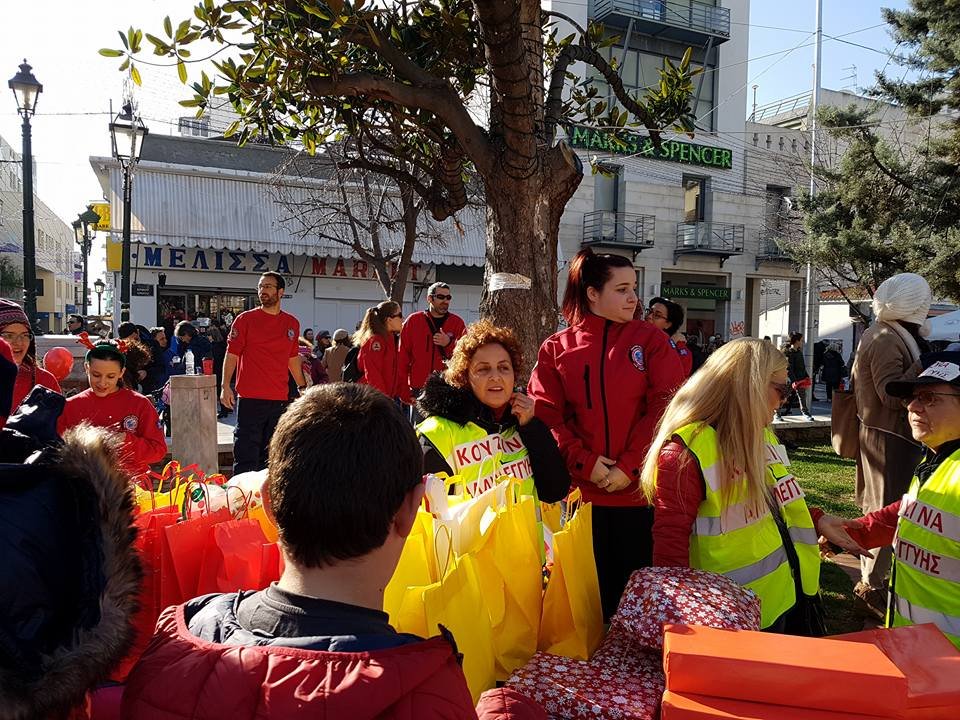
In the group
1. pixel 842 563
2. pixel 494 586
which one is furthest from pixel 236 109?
pixel 842 563

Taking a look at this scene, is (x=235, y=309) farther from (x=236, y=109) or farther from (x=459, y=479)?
(x=459, y=479)

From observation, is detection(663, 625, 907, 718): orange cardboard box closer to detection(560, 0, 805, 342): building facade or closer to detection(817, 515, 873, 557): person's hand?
detection(817, 515, 873, 557): person's hand

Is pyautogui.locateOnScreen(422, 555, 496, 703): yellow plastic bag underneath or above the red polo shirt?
underneath

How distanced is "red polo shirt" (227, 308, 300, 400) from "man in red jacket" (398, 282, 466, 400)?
1.24 metres

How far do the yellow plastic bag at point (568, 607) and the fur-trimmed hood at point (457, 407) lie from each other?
2.92 feet

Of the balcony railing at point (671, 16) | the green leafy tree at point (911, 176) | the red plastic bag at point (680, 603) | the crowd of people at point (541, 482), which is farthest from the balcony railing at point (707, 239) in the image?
the red plastic bag at point (680, 603)

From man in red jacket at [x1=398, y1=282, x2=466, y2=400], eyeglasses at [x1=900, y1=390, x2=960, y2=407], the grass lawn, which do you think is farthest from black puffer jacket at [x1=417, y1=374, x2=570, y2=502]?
man in red jacket at [x1=398, y1=282, x2=466, y2=400]

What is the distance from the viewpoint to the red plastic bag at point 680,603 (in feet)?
6.41

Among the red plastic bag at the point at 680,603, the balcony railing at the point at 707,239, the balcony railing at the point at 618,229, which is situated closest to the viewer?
the red plastic bag at the point at 680,603

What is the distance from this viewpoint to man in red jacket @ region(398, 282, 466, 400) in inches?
280

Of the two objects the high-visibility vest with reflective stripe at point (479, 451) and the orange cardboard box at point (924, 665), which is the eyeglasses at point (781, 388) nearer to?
the orange cardboard box at point (924, 665)

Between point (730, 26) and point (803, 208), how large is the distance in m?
16.5

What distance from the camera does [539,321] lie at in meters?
4.55

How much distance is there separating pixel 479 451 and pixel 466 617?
1195 mm
